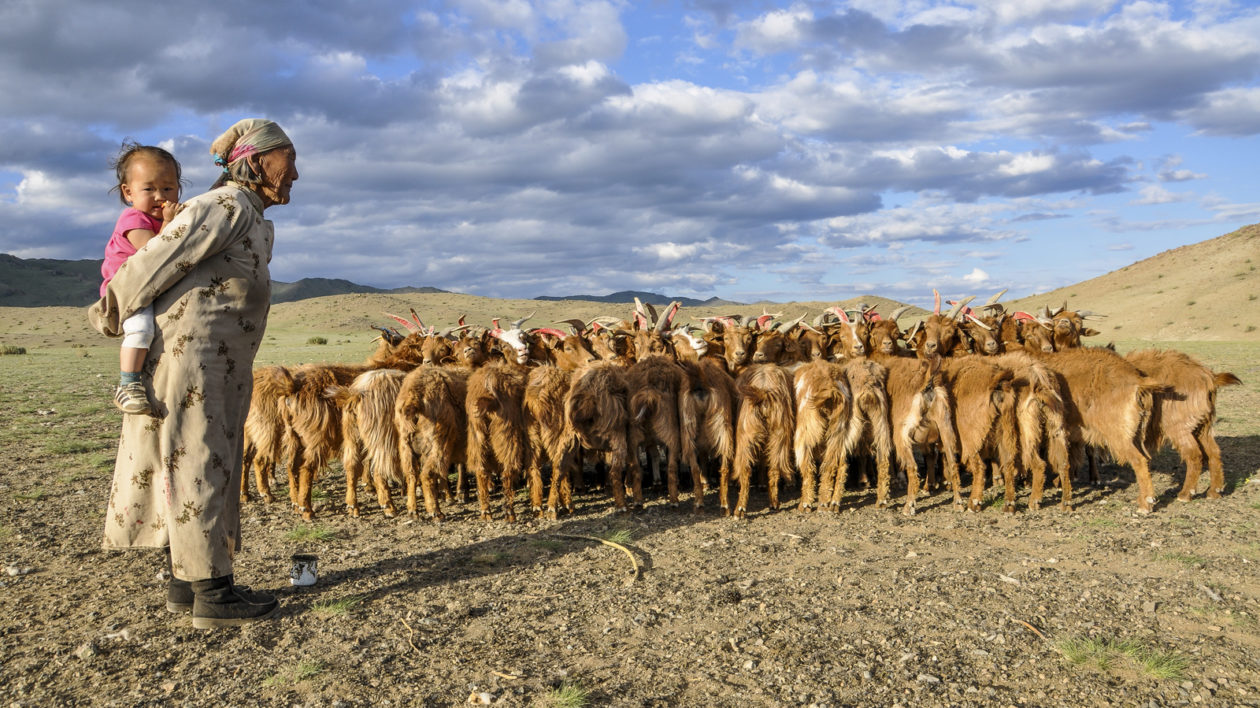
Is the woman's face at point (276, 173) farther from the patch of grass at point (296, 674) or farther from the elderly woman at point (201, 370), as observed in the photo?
the patch of grass at point (296, 674)

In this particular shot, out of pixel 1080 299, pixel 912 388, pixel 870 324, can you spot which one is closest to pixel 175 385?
pixel 912 388

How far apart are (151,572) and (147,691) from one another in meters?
2.35

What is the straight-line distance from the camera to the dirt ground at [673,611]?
4.38 m

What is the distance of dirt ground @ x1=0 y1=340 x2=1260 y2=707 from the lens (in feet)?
14.4

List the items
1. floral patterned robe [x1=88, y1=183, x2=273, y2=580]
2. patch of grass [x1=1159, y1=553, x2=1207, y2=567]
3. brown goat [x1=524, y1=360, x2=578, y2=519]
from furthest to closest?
brown goat [x1=524, y1=360, x2=578, y2=519] < patch of grass [x1=1159, y1=553, x2=1207, y2=567] < floral patterned robe [x1=88, y1=183, x2=273, y2=580]

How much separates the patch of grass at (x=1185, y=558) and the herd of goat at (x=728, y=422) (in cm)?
165

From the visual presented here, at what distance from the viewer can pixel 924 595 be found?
18.9ft

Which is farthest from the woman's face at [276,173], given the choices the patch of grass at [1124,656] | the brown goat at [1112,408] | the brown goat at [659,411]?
the brown goat at [1112,408]

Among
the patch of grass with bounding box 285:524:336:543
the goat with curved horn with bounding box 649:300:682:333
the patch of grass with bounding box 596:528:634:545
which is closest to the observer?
the patch of grass with bounding box 596:528:634:545

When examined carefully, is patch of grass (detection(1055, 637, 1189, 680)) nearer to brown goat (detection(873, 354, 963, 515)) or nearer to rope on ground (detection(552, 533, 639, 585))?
rope on ground (detection(552, 533, 639, 585))

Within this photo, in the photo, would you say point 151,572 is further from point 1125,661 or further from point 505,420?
point 1125,661

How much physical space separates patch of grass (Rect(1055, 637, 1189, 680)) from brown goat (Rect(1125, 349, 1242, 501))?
467 cm

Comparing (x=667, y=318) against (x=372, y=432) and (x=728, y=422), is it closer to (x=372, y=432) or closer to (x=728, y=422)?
(x=728, y=422)

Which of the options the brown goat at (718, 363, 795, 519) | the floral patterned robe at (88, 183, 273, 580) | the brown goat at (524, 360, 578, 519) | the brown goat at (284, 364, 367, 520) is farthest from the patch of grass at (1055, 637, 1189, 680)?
the brown goat at (284, 364, 367, 520)
